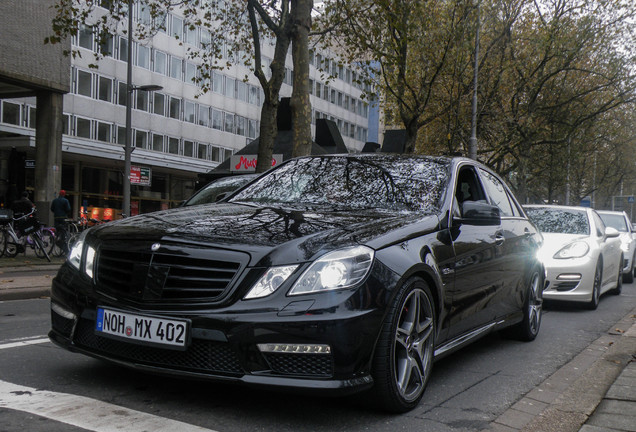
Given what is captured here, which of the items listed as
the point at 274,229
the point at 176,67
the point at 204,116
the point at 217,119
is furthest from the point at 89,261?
the point at 217,119

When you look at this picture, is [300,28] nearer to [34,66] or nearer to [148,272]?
[34,66]

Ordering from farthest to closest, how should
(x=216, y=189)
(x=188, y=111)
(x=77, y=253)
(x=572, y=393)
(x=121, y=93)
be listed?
1. (x=188, y=111)
2. (x=121, y=93)
3. (x=216, y=189)
4. (x=572, y=393)
5. (x=77, y=253)

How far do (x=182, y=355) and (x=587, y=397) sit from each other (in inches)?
106

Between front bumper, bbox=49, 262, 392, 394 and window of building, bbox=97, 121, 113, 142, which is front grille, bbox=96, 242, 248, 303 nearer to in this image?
front bumper, bbox=49, 262, 392, 394

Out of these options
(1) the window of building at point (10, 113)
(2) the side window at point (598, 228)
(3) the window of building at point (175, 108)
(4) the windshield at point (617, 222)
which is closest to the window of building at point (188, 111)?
(3) the window of building at point (175, 108)

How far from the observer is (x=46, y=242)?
16391 mm

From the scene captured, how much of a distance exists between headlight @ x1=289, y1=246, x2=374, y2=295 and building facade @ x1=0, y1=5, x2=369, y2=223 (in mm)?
26390

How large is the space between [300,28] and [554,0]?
14.9 m

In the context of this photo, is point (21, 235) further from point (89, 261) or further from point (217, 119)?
point (217, 119)

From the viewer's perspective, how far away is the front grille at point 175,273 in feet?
11.2

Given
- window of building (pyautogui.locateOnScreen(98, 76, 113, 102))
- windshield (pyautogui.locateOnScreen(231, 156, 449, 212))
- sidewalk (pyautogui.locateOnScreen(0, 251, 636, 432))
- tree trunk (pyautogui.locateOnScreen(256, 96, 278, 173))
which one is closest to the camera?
sidewalk (pyautogui.locateOnScreen(0, 251, 636, 432))

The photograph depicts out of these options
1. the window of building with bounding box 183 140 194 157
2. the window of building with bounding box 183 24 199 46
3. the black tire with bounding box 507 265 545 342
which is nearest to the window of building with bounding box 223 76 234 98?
the window of building with bounding box 183 24 199 46

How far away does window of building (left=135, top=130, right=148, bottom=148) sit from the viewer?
38.4m

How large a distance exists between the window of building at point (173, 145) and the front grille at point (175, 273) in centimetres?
3845
